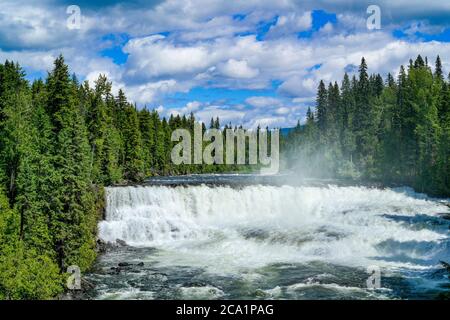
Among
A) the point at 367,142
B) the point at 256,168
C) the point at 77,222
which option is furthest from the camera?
the point at 256,168

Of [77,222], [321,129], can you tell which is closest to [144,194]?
[77,222]

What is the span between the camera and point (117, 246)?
134 feet

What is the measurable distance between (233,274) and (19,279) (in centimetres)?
1326

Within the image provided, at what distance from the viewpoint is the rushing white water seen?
116 ft

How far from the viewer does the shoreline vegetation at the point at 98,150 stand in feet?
91.7

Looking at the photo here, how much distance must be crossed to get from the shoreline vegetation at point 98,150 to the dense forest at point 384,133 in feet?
0.69

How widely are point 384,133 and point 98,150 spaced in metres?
52.3
